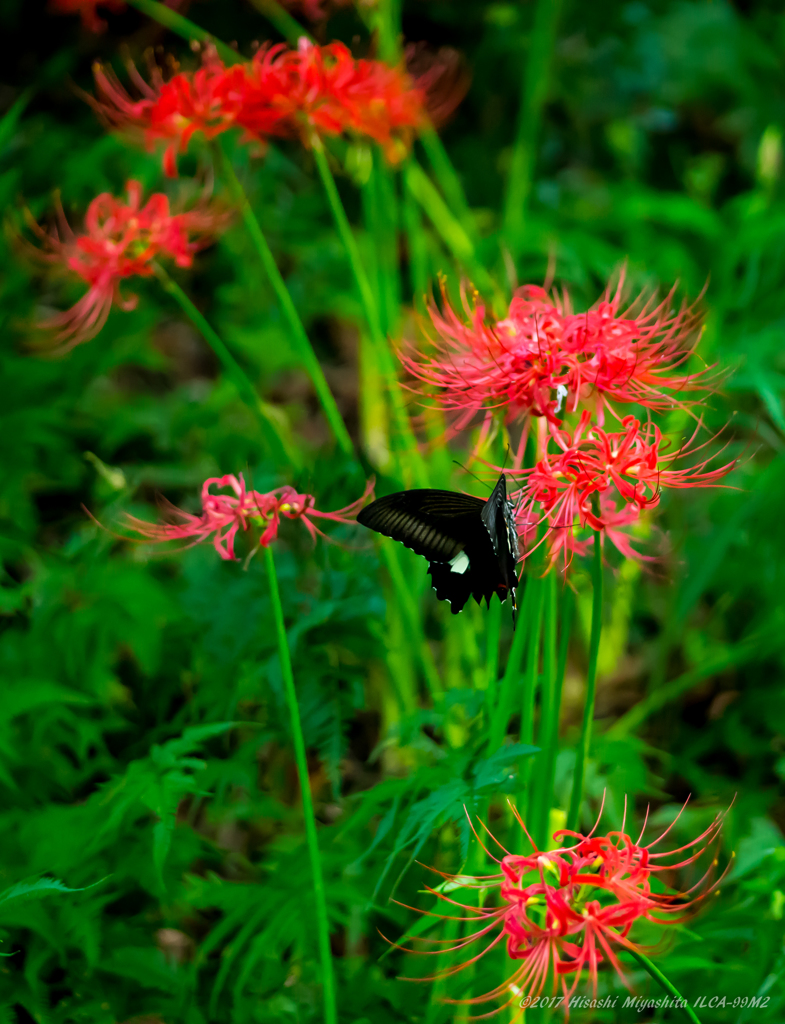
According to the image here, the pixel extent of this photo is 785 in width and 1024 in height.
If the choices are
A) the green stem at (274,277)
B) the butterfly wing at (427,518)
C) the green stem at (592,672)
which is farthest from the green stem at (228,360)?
the green stem at (592,672)

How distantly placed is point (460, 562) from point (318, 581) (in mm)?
468

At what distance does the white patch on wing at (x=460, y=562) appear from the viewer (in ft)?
2.23

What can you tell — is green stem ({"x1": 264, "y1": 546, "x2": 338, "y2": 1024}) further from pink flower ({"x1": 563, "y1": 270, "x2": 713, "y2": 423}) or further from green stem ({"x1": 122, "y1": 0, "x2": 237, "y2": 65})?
green stem ({"x1": 122, "y1": 0, "x2": 237, "y2": 65})

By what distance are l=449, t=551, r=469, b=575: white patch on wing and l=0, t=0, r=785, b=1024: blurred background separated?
19 cm

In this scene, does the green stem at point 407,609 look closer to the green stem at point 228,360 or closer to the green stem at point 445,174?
the green stem at point 228,360

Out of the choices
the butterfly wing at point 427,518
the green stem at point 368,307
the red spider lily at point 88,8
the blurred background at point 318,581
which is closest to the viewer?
the butterfly wing at point 427,518

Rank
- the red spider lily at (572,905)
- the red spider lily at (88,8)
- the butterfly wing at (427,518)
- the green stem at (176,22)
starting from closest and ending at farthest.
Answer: the red spider lily at (572,905) < the butterfly wing at (427,518) < the green stem at (176,22) < the red spider lily at (88,8)

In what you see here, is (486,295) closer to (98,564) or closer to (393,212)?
(393,212)

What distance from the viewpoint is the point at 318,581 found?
112 cm

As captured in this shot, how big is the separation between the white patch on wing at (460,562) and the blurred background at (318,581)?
0.19 meters

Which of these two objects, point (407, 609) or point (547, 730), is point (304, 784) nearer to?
point (547, 730)

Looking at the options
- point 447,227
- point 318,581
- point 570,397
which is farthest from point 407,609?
point 447,227

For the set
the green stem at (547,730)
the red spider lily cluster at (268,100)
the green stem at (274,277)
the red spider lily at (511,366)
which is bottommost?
the green stem at (547,730)

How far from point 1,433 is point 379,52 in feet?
2.70
